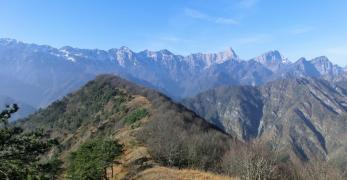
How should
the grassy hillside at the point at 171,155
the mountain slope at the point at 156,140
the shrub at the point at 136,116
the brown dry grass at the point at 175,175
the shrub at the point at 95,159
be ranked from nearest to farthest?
the brown dry grass at the point at 175,175 < the grassy hillside at the point at 171,155 < the shrub at the point at 95,159 < the mountain slope at the point at 156,140 < the shrub at the point at 136,116

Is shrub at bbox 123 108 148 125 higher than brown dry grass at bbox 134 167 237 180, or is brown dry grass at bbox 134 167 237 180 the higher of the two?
shrub at bbox 123 108 148 125

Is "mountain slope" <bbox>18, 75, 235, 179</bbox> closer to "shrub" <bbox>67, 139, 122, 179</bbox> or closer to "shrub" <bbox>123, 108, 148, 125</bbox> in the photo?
"shrub" <bbox>123, 108, 148, 125</bbox>

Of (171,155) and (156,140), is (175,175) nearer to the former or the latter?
(171,155)

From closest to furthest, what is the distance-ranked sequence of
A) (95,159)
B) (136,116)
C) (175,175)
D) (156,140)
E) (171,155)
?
(175,175) → (95,159) → (171,155) → (156,140) → (136,116)

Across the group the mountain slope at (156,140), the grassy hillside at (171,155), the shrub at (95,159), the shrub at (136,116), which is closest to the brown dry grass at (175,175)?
the grassy hillside at (171,155)

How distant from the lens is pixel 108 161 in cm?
6431

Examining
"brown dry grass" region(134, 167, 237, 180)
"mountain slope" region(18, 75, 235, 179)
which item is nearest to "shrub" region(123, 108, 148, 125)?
"mountain slope" region(18, 75, 235, 179)

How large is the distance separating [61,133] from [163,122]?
88.7 meters

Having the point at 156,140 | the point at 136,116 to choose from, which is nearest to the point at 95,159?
the point at 156,140

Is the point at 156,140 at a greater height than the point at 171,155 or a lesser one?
greater

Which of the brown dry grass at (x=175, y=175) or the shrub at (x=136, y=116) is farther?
the shrub at (x=136, y=116)

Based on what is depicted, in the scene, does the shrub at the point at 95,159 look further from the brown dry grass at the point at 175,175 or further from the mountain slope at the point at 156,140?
the brown dry grass at the point at 175,175

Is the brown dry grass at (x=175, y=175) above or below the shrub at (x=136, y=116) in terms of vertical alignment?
below

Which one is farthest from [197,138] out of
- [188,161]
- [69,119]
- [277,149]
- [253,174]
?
[69,119]
